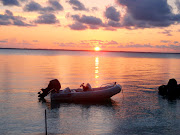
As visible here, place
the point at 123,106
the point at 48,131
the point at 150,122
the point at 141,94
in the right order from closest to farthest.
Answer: the point at 48,131 → the point at 150,122 → the point at 123,106 → the point at 141,94

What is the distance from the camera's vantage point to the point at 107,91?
23984mm

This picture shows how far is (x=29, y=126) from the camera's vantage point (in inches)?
605

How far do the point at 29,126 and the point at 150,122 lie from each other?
29.7 feet

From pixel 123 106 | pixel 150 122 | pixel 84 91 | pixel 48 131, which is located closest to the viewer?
pixel 48 131

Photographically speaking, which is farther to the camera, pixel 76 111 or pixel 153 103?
pixel 153 103

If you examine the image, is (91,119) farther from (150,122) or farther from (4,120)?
(4,120)

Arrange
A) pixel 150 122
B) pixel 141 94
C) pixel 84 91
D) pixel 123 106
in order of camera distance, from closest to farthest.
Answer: pixel 150 122 < pixel 123 106 < pixel 84 91 < pixel 141 94

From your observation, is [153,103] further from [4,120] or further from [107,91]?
[4,120]

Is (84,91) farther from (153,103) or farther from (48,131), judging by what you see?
(48,131)

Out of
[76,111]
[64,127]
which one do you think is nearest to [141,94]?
[76,111]

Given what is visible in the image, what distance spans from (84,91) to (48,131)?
9804 mm

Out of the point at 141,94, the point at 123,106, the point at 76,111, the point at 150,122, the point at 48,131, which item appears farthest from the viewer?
the point at 141,94

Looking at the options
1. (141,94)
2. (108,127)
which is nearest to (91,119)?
(108,127)

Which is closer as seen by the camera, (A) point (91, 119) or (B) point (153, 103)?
(A) point (91, 119)
